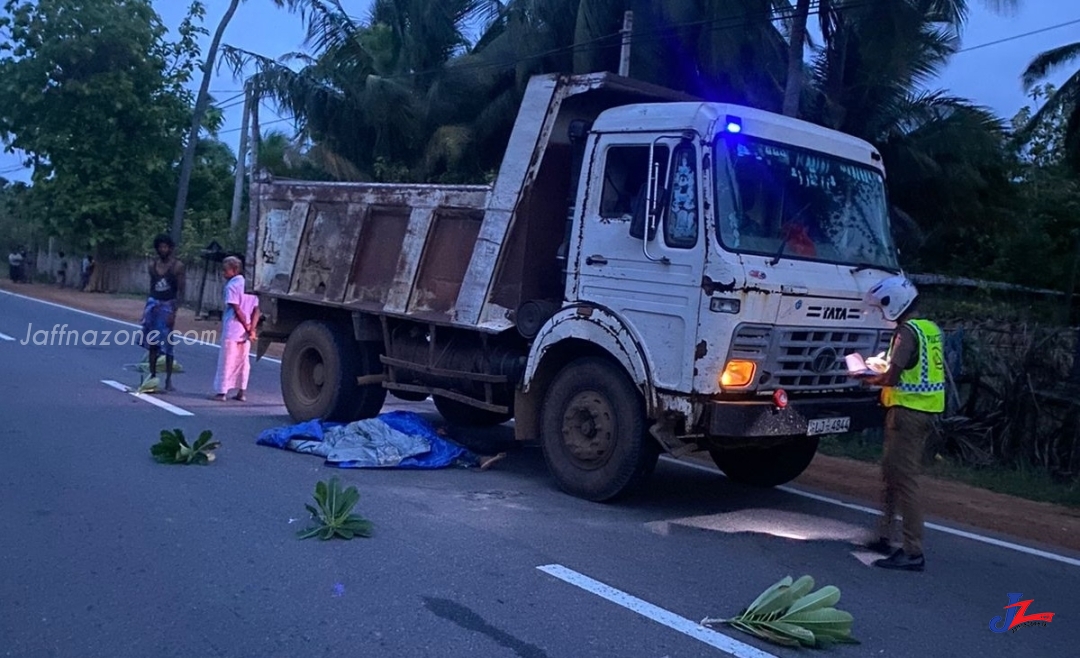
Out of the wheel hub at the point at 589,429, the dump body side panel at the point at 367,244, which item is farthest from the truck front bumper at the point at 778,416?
the dump body side panel at the point at 367,244

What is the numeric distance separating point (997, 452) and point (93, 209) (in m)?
31.7

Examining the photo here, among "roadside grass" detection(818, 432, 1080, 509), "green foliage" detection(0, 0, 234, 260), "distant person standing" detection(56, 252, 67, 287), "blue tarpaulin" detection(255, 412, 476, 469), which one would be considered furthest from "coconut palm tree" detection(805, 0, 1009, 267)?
"distant person standing" detection(56, 252, 67, 287)

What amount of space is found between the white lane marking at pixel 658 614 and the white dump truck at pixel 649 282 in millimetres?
1420

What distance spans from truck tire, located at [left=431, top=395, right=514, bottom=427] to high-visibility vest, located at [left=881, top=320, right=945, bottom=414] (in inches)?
194

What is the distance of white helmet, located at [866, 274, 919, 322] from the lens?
6516 mm

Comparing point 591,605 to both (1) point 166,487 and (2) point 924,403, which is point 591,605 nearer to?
(2) point 924,403

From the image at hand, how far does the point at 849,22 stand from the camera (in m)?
17.9

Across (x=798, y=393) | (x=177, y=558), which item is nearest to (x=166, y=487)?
(x=177, y=558)

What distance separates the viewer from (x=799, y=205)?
722 cm

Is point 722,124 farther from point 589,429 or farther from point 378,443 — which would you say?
point 378,443

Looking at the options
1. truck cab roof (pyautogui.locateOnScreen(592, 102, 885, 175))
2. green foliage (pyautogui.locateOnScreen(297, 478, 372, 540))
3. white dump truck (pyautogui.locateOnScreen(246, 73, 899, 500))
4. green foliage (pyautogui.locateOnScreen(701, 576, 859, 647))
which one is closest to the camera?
green foliage (pyautogui.locateOnScreen(701, 576, 859, 647))

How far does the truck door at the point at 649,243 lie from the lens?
22.4 feet

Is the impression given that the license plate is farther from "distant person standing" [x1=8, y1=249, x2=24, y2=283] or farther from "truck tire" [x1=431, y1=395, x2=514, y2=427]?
"distant person standing" [x1=8, y1=249, x2=24, y2=283]

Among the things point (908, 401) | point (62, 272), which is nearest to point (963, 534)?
point (908, 401)
